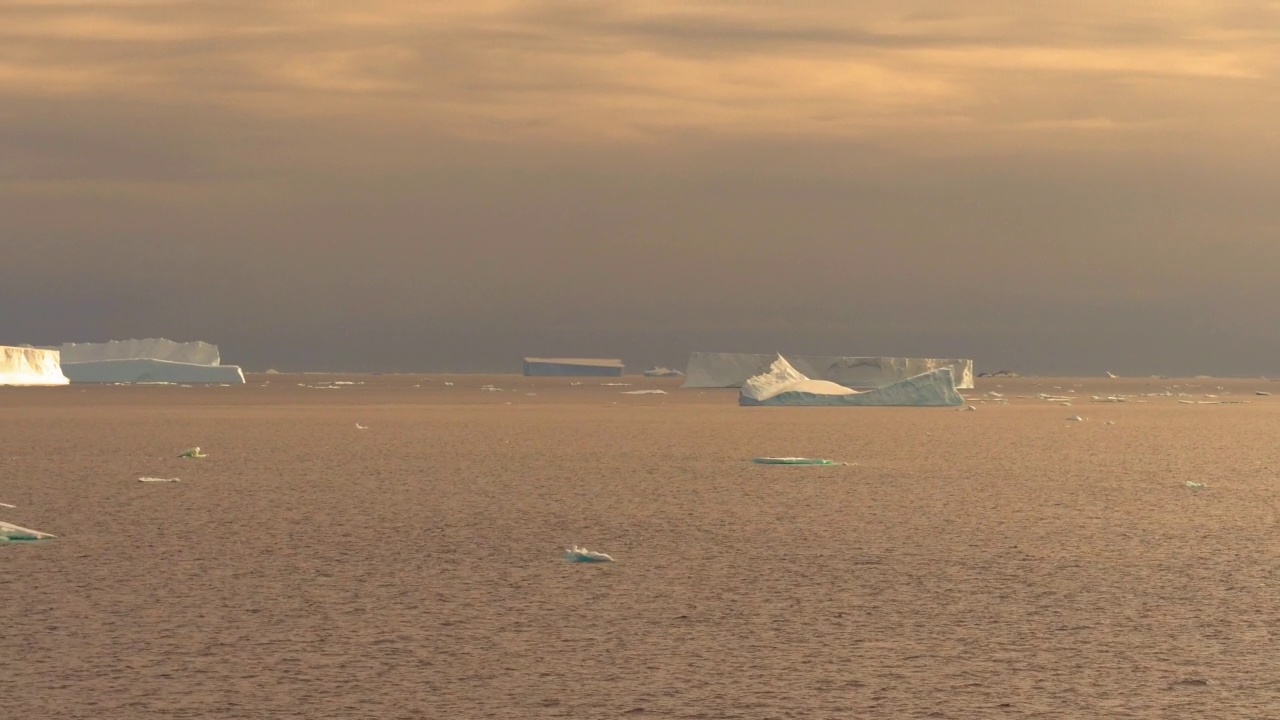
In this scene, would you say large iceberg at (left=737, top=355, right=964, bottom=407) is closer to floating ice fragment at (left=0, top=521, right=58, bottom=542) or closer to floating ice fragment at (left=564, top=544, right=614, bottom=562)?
floating ice fragment at (left=564, top=544, right=614, bottom=562)

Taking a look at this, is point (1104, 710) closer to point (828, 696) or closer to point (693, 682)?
point (828, 696)

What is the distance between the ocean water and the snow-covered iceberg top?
77.9 meters

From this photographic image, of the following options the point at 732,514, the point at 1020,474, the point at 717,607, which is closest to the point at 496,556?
the point at 717,607

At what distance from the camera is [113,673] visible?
592cm

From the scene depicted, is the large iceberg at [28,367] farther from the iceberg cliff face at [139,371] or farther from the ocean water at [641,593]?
the ocean water at [641,593]

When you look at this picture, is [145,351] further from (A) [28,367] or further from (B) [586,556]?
(B) [586,556]

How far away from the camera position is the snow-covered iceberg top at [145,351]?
303ft

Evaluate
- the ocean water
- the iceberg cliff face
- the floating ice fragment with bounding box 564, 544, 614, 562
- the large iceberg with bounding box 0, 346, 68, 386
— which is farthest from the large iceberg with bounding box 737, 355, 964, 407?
the iceberg cliff face

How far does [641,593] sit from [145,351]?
89.7 meters

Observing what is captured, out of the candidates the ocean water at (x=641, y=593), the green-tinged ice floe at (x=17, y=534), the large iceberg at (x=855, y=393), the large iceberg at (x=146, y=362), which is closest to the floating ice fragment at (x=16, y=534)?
the green-tinged ice floe at (x=17, y=534)

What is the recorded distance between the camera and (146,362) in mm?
90312

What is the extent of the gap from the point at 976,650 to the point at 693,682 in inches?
53.8

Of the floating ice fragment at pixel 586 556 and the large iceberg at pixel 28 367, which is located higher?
the large iceberg at pixel 28 367

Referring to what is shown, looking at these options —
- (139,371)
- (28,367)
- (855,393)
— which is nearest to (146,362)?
(139,371)
